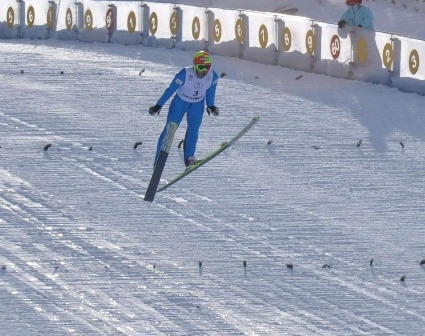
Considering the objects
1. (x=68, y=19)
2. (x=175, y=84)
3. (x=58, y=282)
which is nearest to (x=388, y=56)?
(x=175, y=84)

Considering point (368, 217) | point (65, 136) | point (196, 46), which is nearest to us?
point (368, 217)

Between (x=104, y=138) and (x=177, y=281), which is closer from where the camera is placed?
(x=177, y=281)

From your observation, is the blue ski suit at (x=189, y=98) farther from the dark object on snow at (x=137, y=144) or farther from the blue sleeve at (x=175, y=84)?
the dark object on snow at (x=137, y=144)

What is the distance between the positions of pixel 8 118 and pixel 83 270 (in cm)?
623

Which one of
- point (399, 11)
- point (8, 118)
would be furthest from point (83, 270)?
point (399, 11)

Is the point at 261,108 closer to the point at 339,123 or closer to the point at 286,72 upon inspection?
the point at 339,123

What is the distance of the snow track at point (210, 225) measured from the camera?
10.5 meters

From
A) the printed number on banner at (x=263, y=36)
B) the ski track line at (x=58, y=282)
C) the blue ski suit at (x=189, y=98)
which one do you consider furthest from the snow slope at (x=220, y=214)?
the printed number on banner at (x=263, y=36)

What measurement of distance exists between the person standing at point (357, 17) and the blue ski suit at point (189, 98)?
6094mm

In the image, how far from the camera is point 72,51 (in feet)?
77.3

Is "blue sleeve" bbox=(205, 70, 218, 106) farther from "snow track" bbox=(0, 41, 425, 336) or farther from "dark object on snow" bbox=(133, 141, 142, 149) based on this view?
"dark object on snow" bbox=(133, 141, 142, 149)

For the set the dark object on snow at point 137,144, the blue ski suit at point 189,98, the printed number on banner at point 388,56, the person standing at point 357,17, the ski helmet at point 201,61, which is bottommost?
the dark object on snow at point 137,144

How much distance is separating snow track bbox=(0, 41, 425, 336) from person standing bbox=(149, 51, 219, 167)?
458 mm

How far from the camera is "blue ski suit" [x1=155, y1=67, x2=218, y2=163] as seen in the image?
14.0 metres
